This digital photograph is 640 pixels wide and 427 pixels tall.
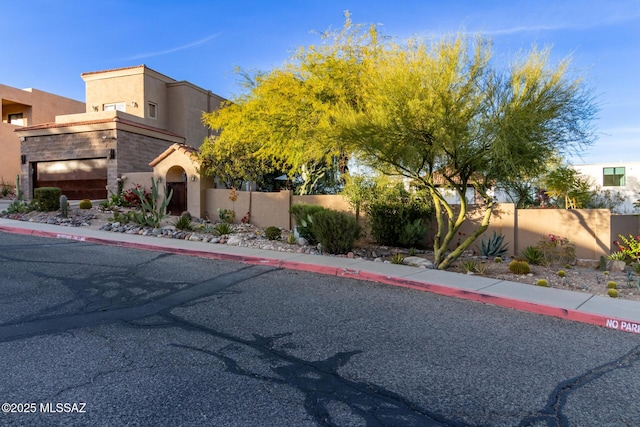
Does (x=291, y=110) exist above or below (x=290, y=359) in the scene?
above

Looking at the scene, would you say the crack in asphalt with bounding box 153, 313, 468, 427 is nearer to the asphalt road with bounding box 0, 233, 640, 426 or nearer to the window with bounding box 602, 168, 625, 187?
the asphalt road with bounding box 0, 233, 640, 426

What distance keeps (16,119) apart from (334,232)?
34999 mm

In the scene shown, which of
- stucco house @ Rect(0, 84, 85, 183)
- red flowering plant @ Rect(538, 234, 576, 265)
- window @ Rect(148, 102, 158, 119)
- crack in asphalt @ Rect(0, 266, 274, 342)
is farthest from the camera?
stucco house @ Rect(0, 84, 85, 183)

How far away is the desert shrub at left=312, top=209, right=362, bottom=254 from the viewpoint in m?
12.4

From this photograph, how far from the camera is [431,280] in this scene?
8977 millimetres

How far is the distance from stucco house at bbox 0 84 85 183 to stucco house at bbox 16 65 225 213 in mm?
6272

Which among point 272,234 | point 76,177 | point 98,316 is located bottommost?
point 98,316

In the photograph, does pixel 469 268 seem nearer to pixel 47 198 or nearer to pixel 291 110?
pixel 291 110

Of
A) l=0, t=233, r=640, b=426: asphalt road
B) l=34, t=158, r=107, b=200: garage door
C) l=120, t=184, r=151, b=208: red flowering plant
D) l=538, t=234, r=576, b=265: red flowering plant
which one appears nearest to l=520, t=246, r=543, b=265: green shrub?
l=538, t=234, r=576, b=265: red flowering plant

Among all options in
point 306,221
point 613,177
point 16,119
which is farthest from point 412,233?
point 16,119

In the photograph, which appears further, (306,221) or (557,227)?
(306,221)

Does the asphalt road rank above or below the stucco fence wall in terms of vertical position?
below

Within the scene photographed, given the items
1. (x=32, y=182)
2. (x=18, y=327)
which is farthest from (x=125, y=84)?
(x=18, y=327)

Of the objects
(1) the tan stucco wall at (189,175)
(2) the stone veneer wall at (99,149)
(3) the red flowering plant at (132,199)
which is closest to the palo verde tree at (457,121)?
(1) the tan stucco wall at (189,175)
